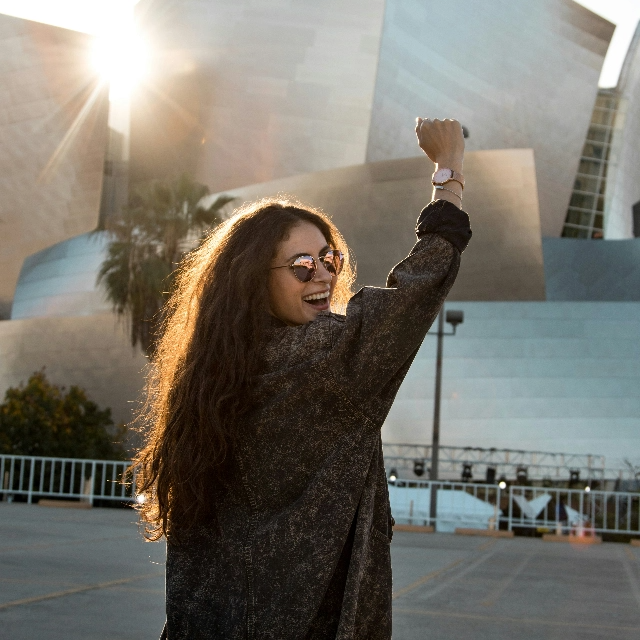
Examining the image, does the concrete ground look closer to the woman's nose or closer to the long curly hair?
the long curly hair

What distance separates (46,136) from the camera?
3095 centimetres

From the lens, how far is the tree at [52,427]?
56.4ft

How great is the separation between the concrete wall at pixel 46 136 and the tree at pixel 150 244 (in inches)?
374

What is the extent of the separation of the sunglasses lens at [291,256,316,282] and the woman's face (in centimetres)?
1

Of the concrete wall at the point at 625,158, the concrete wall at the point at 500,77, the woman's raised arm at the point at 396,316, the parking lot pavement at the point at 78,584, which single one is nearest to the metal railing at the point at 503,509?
the parking lot pavement at the point at 78,584

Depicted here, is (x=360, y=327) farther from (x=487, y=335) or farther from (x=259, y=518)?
(x=487, y=335)

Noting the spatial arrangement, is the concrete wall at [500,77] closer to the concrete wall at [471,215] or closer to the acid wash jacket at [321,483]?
the concrete wall at [471,215]

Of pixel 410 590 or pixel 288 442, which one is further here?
pixel 410 590

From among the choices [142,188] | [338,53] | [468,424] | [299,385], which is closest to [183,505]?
[299,385]

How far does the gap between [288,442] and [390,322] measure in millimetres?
331

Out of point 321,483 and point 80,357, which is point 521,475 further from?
point 321,483

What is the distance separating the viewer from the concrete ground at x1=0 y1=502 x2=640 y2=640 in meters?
4.02

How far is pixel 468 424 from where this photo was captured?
1962 cm

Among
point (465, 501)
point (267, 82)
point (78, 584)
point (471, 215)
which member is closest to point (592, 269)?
point (471, 215)
